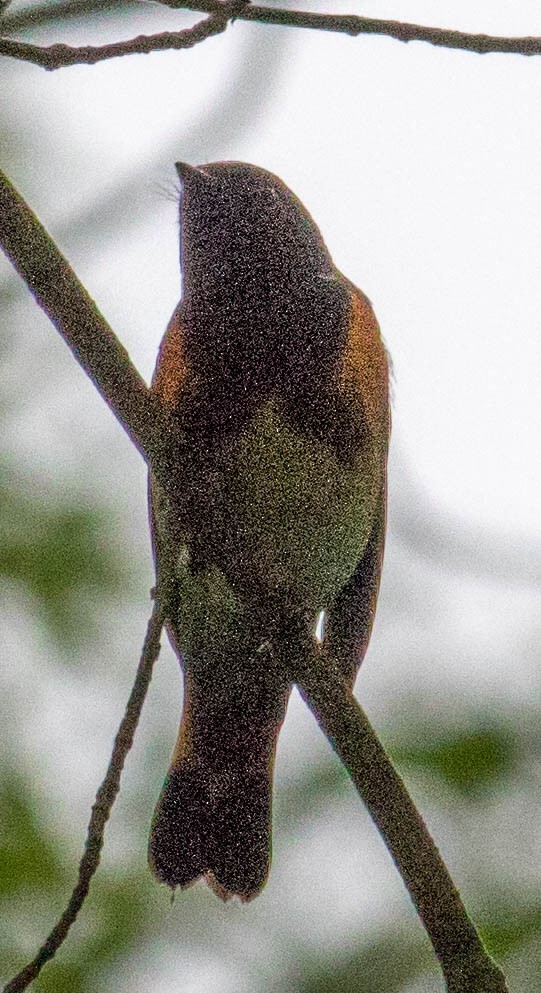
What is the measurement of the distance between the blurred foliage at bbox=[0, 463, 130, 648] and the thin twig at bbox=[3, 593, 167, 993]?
1.61 metres

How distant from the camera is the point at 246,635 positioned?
295cm

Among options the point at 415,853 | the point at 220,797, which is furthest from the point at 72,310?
the point at 220,797

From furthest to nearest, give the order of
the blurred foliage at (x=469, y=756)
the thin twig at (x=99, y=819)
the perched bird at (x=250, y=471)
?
1. the blurred foliage at (x=469, y=756)
2. the perched bird at (x=250, y=471)
3. the thin twig at (x=99, y=819)

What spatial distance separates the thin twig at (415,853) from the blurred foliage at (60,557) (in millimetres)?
1718

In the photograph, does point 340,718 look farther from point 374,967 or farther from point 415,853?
point 374,967

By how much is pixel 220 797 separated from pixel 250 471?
Answer: 33.8 inches

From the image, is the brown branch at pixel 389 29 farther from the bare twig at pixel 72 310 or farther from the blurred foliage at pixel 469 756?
the blurred foliage at pixel 469 756

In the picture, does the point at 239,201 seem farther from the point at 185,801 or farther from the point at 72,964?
the point at 72,964

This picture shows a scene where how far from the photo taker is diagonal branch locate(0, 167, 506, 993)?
6.11 ft

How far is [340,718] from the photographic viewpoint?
6.31 ft

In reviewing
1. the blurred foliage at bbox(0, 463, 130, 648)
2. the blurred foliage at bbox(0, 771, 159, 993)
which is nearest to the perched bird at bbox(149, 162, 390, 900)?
the blurred foliage at bbox(0, 771, 159, 993)

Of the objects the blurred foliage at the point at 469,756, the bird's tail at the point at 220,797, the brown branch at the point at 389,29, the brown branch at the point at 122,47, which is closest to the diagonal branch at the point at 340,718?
the brown branch at the point at 122,47

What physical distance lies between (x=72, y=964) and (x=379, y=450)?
4.45 feet

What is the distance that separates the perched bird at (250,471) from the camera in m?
2.65
